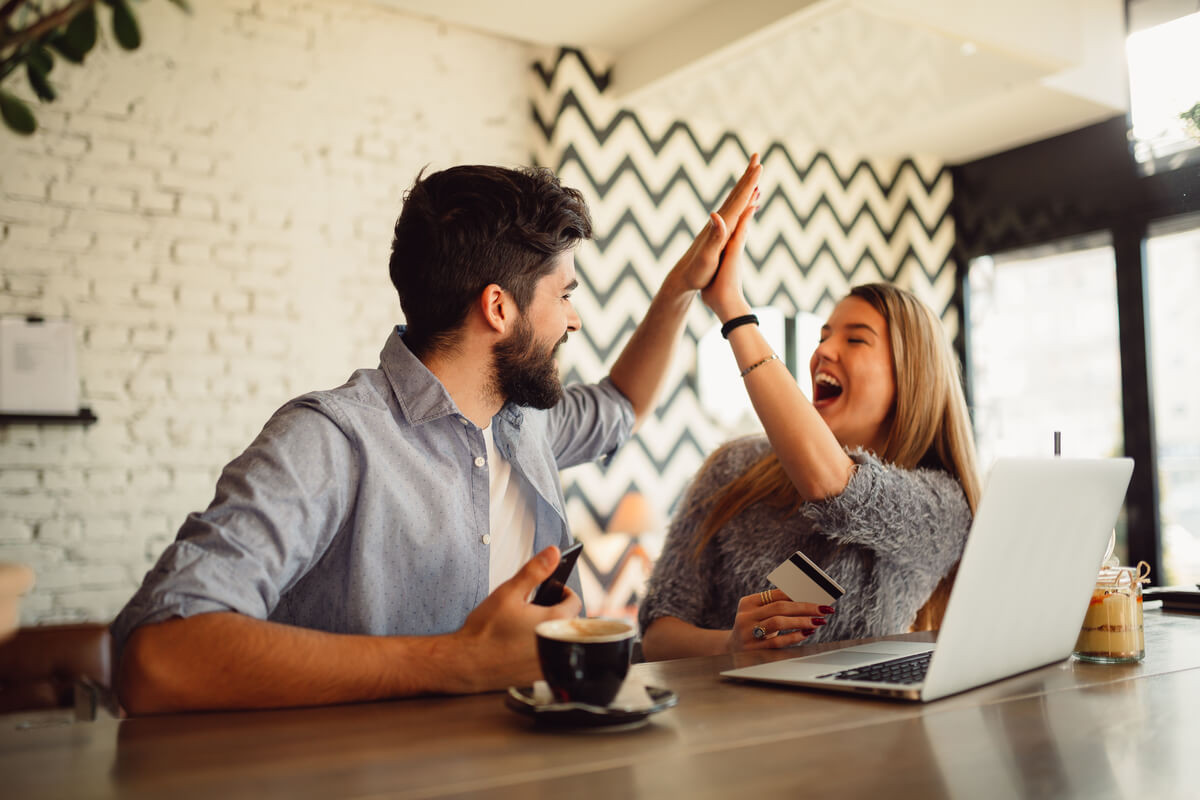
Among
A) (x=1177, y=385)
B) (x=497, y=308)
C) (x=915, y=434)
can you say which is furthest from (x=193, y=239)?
(x=1177, y=385)

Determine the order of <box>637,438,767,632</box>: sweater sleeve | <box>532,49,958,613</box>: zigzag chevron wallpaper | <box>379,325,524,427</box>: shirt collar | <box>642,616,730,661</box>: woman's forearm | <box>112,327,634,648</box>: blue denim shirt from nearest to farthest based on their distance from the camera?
<box>112,327,634,648</box>: blue denim shirt → <box>379,325,524,427</box>: shirt collar → <box>642,616,730,661</box>: woman's forearm → <box>637,438,767,632</box>: sweater sleeve → <box>532,49,958,613</box>: zigzag chevron wallpaper

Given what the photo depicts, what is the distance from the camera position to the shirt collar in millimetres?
1459

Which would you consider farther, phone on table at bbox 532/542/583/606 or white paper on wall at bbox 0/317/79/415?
white paper on wall at bbox 0/317/79/415

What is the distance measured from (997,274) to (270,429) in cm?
489

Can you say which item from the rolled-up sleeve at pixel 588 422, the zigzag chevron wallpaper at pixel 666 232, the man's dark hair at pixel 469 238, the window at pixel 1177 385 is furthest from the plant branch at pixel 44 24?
the window at pixel 1177 385

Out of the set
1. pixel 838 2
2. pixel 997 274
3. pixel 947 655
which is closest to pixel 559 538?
pixel 947 655

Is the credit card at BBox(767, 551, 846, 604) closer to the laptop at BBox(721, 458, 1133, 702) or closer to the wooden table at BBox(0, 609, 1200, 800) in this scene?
the laptop at BBox(721, 458, 1133, 702)

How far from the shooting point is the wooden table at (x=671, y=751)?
0.71 m

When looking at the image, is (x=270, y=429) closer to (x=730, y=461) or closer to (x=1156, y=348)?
(x=730, y=461)

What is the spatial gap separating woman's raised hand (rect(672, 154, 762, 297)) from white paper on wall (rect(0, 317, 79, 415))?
242 cm

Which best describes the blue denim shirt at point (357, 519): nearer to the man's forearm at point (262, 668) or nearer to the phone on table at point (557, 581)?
the man's forearm at point (262, 668)

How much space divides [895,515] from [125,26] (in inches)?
53.7

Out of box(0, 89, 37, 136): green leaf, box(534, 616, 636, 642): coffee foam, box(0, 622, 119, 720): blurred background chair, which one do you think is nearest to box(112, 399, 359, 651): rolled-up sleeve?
box(0, 622, 119, 720): blurred background chair

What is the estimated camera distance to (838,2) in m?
3.29
